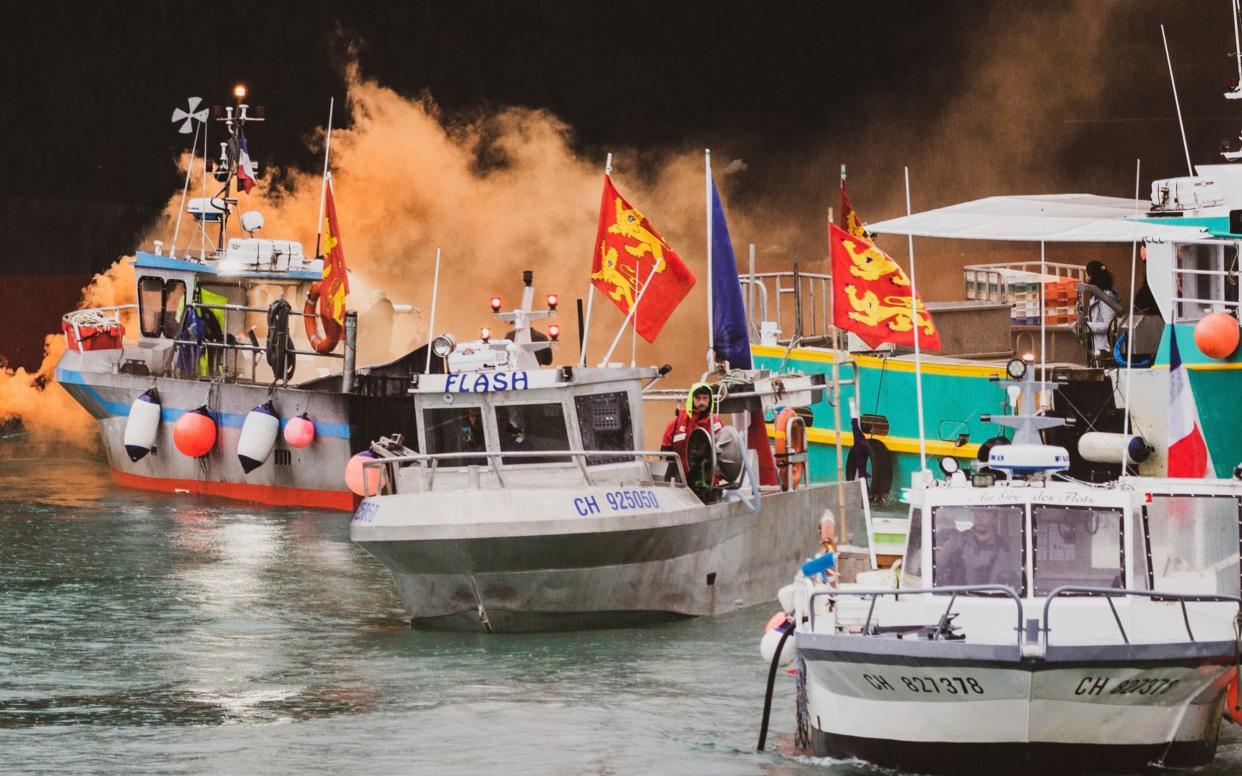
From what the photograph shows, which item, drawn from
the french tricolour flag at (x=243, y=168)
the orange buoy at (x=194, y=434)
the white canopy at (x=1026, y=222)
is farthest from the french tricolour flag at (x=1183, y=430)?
the french tricolour flag at (x=243, y=168)

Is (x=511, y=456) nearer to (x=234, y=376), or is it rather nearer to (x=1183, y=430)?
(x=1183, y=430)

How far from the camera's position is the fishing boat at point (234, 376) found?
31.0 m

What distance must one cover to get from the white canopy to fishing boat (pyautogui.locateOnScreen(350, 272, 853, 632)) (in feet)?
22.6

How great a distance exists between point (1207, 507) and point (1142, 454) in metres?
8.51

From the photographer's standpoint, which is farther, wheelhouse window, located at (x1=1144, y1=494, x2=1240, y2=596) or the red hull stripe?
the red hull stripe

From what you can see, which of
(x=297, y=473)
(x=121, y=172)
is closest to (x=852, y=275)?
(x=297, y=473)

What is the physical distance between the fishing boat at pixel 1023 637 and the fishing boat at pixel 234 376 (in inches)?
685

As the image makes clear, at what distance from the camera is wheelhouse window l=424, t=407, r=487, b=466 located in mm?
19203

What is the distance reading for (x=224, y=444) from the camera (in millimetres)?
32594

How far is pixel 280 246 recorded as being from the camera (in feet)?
115

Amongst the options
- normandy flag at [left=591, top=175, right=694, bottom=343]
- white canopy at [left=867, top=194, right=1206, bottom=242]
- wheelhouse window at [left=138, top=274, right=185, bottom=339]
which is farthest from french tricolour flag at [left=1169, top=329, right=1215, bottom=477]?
wheelhouse window at [left=138, top=274, right=185, bottom=339]

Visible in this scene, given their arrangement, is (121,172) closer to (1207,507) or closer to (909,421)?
(909,421)

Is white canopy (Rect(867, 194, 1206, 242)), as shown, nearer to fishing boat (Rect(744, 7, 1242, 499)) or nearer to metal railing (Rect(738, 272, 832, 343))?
fishing boat (Rect(744, 7, 1242, 499))

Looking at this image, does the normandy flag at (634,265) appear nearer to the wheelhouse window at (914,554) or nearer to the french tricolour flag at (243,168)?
the wheelhouse window at (914,554)
